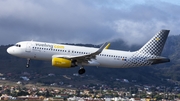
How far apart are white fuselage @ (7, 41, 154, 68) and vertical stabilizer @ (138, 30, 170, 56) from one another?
290 cm

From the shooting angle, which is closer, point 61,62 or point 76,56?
point 76,56

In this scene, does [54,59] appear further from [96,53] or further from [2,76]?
[2,76]

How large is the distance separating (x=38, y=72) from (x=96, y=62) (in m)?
133

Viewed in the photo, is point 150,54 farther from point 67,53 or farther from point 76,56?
point 67,53

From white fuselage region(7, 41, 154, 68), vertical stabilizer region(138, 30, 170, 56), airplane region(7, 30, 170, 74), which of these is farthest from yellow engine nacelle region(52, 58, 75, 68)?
vertical stabilizer region(138, 30, 170, 56)

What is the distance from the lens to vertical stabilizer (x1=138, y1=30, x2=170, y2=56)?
70062 mm

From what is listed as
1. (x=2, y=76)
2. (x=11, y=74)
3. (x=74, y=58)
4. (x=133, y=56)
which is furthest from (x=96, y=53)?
(x=11, y=74)

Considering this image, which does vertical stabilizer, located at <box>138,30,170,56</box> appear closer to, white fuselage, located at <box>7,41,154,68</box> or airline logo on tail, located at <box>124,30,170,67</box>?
airline logo on tail, located at <box>124,30,170,67</box>

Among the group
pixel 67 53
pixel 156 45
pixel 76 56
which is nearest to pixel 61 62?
pixel 67 53

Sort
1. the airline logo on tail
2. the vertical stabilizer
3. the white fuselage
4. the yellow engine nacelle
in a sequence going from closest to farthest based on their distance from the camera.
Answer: the yellow engine nacelle, the white fuselage, the airline logo on tail, the vertical stabilizer

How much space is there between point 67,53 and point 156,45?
14.1m

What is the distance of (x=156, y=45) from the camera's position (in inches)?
2795

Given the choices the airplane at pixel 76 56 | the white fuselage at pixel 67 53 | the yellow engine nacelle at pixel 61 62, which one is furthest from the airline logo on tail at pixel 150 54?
→ the yellow engine nacelle at pixel 61 62

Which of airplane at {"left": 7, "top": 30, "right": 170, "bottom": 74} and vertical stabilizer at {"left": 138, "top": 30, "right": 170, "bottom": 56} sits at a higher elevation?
vertical stabilizer at {"left": 138, "top": 30, "right": 170, "bottom": 56}
